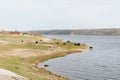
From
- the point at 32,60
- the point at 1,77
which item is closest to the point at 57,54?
the point at 32,60

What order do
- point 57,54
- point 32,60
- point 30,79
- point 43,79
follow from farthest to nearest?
point 57,54
point 32,60
point 43,79
point 30,79

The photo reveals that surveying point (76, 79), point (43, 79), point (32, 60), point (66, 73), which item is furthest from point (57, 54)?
point (43, 79)

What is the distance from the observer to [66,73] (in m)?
56.2

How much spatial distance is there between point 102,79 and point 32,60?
83.3 ft

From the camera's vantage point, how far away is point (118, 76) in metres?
53.0

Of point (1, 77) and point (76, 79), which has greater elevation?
point (1, 77)

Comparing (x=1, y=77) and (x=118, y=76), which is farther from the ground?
(x=1, y=77)

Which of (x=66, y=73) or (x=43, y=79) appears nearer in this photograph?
(x=43, y=79)

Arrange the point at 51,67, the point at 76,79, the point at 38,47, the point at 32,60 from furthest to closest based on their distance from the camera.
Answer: the point at 38,47 < the point at 32,60 < the point at 51,67 < the point at 76,79

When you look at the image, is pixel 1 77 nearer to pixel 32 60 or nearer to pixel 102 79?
pixel 102 79

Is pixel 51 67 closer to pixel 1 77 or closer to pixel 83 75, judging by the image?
pixel 83 75

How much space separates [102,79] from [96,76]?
2996 millimetres

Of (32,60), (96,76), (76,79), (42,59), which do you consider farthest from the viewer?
(42,59)

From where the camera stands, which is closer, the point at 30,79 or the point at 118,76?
the point at 30,79
